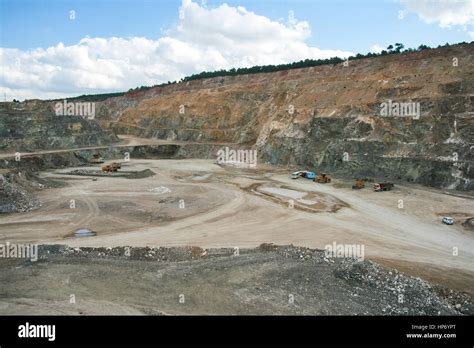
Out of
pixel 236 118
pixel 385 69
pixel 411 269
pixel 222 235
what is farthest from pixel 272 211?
pixel 236 118

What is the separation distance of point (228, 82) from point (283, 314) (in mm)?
76589

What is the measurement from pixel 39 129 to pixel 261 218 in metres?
39.5

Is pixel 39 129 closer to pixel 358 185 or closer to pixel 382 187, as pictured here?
pixel 358 185

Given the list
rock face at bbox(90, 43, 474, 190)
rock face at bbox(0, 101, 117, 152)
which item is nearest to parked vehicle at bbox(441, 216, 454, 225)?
rock face at bbox(90, 43, 474, 190)

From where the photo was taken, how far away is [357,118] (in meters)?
46.2

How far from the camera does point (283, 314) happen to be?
14.0 m

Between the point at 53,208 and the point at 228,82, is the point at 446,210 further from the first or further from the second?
the point at 228,82

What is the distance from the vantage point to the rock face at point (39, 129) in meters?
51.5
